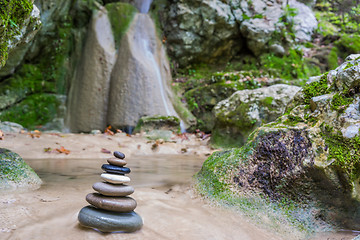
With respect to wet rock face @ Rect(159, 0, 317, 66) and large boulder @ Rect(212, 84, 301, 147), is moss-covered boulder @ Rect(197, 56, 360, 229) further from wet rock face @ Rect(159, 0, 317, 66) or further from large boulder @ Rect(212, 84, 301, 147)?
wet rock face @ Rect(159, 0, 317, 66)

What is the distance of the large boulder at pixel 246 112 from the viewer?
6.04 metres

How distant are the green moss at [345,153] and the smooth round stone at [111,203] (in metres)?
1.53

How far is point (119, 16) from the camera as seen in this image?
1061 cm

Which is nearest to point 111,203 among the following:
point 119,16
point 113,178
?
point 113,178

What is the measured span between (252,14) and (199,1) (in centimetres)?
232

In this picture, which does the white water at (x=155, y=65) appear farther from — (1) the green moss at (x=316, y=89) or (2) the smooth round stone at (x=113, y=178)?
(2) the smooth round stone at (x=113, y=178)

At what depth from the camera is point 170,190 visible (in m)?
2.69

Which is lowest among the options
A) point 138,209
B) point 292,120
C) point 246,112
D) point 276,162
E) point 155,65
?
point 138,209

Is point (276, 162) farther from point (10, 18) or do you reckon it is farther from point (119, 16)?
point (119, 16)

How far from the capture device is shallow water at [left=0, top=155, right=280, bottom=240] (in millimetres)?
1578

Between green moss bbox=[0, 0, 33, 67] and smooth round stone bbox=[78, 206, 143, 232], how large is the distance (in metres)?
1.61

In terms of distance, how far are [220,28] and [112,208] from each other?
10.9 metres

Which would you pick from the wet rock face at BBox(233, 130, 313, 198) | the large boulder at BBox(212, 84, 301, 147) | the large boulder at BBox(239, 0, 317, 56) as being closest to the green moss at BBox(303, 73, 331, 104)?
the wet rock face at BBox(233, 130, 313, 198)

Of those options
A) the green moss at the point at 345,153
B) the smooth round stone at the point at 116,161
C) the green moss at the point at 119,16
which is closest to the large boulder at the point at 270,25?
the green moss at the point at 119,16
